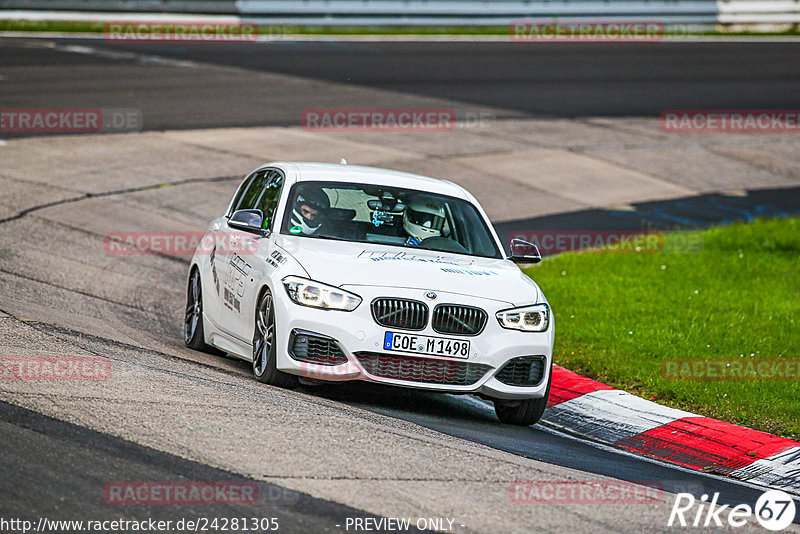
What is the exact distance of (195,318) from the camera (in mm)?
10570

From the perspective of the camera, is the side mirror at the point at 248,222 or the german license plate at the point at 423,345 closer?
the german license plate at the point at 423,345

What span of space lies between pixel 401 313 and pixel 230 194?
9.86 metres

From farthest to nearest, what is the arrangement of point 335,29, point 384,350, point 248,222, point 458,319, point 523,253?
point 335,29, point 523,253, point 248,222, point 458,319, point 384,350

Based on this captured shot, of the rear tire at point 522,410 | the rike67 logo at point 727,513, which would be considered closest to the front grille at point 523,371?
the rear tire at point 522,410

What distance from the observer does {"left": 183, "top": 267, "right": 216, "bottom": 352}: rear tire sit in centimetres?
1045

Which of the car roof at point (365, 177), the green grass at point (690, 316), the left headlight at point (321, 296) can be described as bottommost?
the green grass at point (690, 316)

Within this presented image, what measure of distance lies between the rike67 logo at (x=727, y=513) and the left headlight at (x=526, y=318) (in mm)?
1896

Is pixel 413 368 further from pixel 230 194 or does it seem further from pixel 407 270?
pixel 230 194

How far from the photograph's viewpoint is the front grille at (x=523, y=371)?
861cm

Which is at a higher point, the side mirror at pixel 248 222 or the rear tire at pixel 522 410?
the side mirror at pixel 248 222

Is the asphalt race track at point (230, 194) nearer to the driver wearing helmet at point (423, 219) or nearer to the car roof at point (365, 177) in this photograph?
the driver wearing helmet at point (423, 219)

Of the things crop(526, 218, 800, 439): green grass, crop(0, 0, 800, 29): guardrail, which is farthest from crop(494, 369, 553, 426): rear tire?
crop(0, 0, 800, 29): guardrail

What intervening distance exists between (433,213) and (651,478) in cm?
310

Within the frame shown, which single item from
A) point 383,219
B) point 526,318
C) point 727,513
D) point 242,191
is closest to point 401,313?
point 526,318
